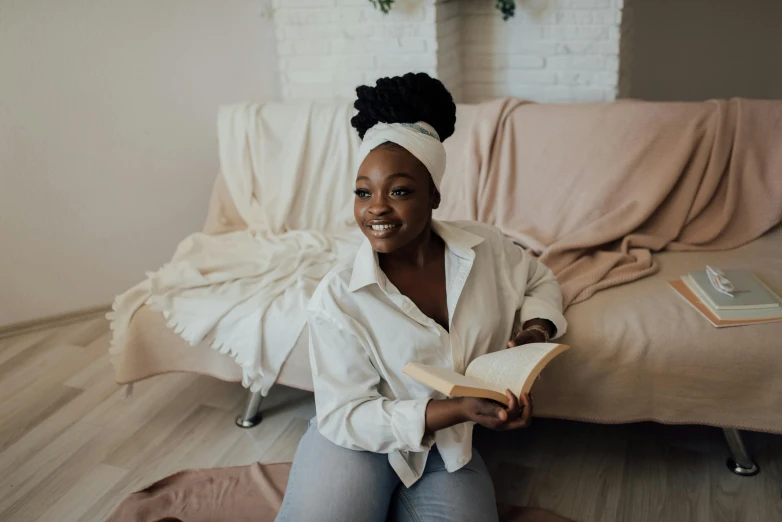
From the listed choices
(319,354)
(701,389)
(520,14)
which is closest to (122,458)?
(319,354)

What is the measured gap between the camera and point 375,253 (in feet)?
4.67

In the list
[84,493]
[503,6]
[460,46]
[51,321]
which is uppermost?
[503,6]

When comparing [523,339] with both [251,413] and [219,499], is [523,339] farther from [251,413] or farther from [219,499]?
[251,413]

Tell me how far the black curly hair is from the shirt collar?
222mm

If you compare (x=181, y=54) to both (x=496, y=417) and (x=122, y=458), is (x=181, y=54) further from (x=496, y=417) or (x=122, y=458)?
(x=496, y=417)

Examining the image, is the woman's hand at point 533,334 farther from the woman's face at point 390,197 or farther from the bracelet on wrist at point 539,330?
the woman's face at point 390,197

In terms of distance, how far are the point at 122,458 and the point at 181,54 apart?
1541mm

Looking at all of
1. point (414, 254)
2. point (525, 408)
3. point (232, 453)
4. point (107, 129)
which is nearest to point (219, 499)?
point (232, 453)

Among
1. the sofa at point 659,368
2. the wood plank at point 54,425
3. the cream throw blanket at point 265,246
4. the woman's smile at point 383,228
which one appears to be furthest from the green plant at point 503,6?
the wood plank at point 54,425

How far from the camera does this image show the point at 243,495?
1828mm

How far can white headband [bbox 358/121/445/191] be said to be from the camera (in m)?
1.38

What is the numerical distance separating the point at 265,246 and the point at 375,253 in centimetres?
98

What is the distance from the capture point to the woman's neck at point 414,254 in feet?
4.84

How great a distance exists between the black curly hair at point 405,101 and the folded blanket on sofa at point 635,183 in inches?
28.9
